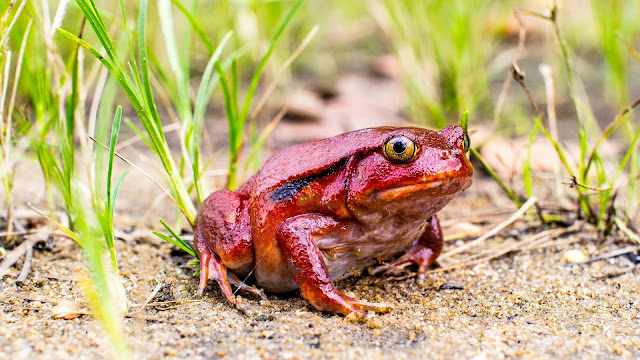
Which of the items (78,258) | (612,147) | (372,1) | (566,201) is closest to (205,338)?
(78,258)

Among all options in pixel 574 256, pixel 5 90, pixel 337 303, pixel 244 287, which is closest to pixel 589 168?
pixel 574 256

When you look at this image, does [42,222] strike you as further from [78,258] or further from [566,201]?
[566,201]

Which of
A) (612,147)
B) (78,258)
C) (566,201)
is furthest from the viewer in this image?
(612,147)

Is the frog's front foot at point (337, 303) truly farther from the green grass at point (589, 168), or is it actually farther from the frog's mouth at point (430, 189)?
the green grass at point (589, 168)

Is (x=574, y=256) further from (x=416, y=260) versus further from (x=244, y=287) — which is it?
(x=244, y=287)

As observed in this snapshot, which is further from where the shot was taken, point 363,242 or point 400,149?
point 363,242

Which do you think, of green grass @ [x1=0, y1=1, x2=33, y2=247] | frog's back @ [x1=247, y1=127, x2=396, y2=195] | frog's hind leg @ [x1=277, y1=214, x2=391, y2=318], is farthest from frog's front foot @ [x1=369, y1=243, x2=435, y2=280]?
green grass @ [x1=0, y1=1, x2=33, y2=247]
